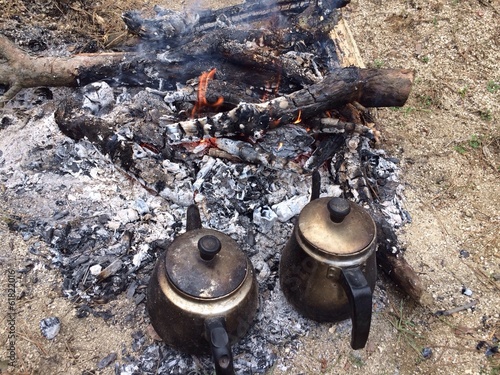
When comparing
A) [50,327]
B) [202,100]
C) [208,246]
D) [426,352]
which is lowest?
[426,352]

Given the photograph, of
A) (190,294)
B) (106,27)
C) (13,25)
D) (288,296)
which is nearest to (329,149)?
(288,296)

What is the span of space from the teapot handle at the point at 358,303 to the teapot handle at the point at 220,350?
25.6 inches

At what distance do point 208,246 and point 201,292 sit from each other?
0.25 m

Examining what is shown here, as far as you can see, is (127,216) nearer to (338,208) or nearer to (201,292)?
(201,292)

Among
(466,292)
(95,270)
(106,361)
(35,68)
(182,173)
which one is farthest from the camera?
(35,68)

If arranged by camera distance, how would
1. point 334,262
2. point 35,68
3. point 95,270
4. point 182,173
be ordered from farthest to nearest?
point 35,68
point 182,173
point 95,270
point 334,262

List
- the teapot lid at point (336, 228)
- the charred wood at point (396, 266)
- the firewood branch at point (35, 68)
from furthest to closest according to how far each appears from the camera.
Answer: the firewood branch at point (35, 68) → the charred wood at point (396, 266) → the teapot lid at point (336, 228)

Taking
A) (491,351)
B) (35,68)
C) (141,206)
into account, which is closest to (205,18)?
(35,68)

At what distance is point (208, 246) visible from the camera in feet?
7.50

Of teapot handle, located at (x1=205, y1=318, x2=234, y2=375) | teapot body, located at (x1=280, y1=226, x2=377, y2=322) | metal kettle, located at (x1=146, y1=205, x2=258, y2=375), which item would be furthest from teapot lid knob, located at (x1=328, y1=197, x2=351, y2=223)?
teapot handle, located at (x1=205, y1=318, x2=234, y2=375)

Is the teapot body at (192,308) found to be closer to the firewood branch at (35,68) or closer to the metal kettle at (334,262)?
the metal kettle at (334,262)

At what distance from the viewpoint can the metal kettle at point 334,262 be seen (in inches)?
91.8

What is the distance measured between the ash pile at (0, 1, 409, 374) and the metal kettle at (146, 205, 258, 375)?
479 mm

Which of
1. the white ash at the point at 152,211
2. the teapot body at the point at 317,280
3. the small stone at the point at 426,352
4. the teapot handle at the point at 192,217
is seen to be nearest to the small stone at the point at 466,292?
the small stone at the point at 426,352
